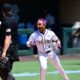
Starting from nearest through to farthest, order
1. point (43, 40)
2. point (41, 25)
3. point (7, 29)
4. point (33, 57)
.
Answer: point (7, 29) → point (41, 25) → point (43, 40) → point (33, 57)

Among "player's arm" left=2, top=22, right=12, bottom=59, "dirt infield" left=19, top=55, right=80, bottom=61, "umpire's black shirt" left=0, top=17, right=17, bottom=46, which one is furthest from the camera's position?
"dirt infield" left=19, top=55, right=80, bottom=61

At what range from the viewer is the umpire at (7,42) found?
29.5 feet

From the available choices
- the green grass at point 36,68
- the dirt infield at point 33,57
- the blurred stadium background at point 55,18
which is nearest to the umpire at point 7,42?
the green grass at point 36,68

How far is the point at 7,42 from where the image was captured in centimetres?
889

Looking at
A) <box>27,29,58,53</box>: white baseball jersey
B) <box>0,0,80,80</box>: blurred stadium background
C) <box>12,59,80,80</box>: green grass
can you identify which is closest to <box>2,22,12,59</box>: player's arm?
<box>27,29,58,53</box>: white baseball jersey

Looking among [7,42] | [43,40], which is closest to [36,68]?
[43,40]

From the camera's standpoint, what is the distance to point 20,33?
19922 millimetres

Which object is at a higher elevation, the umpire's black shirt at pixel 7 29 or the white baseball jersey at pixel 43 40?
the umpire's black shirt at pixel 7 29

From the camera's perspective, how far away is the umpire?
29.5ft

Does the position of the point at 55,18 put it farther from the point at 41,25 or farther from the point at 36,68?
the point at 41,25

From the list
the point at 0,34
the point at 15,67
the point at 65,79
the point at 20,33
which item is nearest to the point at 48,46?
the point at 65,79

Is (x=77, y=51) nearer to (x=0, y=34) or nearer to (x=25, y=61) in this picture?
(x=25, y=61)

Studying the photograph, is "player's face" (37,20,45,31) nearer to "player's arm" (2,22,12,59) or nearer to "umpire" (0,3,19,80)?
"umpire" (0,3,19,80)

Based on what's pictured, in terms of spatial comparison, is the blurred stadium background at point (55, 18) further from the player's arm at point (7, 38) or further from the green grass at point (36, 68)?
the player's arm at point (7, 38)
